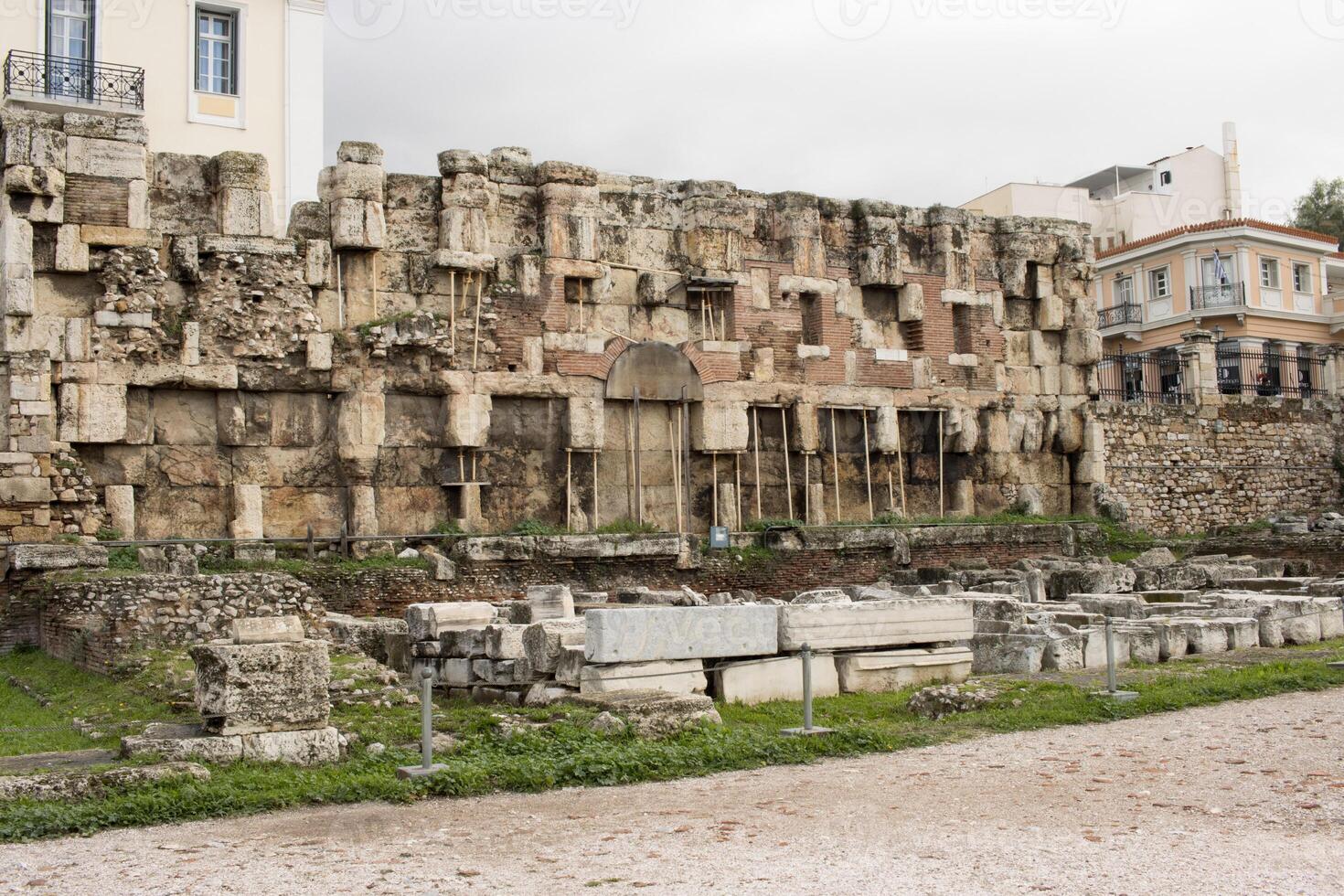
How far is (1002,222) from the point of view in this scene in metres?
28.0

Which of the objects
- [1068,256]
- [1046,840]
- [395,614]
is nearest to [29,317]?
[395,614]

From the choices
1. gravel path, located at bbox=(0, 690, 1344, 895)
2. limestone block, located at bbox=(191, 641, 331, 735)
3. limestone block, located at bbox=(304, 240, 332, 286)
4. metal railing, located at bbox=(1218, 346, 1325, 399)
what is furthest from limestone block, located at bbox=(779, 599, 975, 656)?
metal railing, located at bbox=(1218, 346, 1325, 399)

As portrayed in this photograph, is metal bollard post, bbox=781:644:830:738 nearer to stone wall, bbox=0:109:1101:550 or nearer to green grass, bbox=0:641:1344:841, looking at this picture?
green grass, bbox=0:641:1344:841

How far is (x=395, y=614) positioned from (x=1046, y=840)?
13.3m

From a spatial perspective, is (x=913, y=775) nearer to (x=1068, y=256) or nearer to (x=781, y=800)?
(x=781, y=800)

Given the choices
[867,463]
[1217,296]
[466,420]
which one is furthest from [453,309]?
[1217,296]

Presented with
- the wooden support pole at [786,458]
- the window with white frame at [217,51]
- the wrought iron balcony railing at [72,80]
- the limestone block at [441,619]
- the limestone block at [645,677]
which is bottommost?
the limestone block at [645,677]

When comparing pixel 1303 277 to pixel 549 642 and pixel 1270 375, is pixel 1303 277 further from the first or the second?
pixel 549 642

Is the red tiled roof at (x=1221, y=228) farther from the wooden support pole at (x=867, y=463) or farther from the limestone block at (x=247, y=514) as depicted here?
the limestone block at (x=247, y=514)

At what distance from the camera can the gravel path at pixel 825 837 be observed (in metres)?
6.88

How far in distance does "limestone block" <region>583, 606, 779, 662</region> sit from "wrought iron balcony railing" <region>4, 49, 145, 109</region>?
21576 millimetres

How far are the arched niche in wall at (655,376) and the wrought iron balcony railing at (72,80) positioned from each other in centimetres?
1293

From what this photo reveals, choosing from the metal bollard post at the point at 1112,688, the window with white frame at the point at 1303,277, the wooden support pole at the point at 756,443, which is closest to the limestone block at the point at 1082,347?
the wooden support pole at the point at 756,443

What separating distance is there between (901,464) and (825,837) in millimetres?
18715
